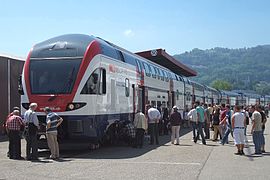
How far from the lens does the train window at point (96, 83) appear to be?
14.3 meters

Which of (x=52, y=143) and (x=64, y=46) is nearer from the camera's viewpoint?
(x=52, y=143)

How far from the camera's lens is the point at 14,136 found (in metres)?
13.9

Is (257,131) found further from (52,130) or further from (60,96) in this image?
(52,130)

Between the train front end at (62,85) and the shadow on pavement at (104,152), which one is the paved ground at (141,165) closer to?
the shadow on pavement at (104,152)

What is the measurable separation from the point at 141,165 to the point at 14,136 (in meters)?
4.48

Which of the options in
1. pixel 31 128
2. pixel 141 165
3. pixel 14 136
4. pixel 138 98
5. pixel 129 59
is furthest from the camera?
pixel 138 98

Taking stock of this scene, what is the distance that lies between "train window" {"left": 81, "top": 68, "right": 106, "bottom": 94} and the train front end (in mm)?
324

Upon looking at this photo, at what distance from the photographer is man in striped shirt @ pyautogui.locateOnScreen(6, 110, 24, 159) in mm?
13742

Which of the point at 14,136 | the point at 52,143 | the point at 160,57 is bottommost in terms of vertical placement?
the point at 52,143

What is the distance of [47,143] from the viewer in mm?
14422

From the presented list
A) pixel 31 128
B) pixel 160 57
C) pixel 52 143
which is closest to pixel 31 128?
pixel 31 128

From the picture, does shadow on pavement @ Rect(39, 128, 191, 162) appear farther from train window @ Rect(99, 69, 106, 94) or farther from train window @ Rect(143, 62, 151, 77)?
train window @ Rect(143, 62, 151, 77)

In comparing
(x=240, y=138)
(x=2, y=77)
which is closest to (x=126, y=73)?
(x=240, y=138)

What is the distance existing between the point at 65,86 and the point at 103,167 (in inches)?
145
